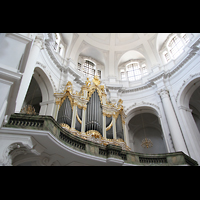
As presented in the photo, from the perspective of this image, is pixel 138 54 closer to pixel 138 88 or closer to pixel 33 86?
pixel 138 88

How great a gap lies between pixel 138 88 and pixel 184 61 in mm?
4279

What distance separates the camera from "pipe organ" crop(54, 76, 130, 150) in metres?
10.4

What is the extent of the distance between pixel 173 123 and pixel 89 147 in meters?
7.15

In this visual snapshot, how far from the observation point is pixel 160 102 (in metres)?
14.1

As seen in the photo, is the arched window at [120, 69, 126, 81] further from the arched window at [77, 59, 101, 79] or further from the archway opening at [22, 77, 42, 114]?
the archway opening at [22, 77, 42, 114]

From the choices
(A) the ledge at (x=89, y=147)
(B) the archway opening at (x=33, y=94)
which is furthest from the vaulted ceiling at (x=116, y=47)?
(A) the ledge at (x=89, y=147)

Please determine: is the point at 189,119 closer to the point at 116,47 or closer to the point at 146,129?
the point at 146,129

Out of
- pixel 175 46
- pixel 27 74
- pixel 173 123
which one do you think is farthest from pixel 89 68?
pixel 173 123

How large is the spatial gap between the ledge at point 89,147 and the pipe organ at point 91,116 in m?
2.29

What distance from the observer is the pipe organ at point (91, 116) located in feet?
34.0

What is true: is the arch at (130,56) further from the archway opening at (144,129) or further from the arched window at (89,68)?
the archway opening at (144,129)

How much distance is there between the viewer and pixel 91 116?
11.3 metres
